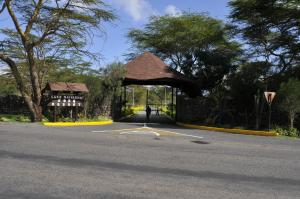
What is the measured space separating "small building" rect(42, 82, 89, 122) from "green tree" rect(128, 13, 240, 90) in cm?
1086

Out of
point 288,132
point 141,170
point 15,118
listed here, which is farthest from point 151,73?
point 141,170

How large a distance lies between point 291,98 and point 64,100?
44.8ft

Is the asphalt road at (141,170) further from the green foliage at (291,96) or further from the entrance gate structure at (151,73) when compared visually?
Result: the entrance gate structure at (151,73)

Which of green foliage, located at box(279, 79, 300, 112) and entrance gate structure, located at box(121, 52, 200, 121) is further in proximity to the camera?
entrance gate structure, located at box(121, 52, 200, 121)

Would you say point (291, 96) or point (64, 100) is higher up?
point (291, 96)

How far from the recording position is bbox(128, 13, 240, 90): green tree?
36.4 metres

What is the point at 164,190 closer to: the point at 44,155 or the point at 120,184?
the point at 120,184

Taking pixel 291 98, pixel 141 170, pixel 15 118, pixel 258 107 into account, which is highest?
pixel 291 98

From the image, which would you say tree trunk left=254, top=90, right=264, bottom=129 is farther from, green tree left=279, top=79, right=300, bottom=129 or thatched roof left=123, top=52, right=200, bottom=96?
thatched roof left=123, top=52, right=200, bottom=96

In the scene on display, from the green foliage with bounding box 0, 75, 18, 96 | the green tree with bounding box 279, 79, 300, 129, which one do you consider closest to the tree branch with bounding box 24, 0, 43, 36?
the green tree with bounding box 279, 79, 300, 129

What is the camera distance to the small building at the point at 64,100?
28438mm

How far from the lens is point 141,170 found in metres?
10.5

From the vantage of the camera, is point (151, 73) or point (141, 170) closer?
point (141, 170)

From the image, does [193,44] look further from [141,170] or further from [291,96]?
[141,170]
